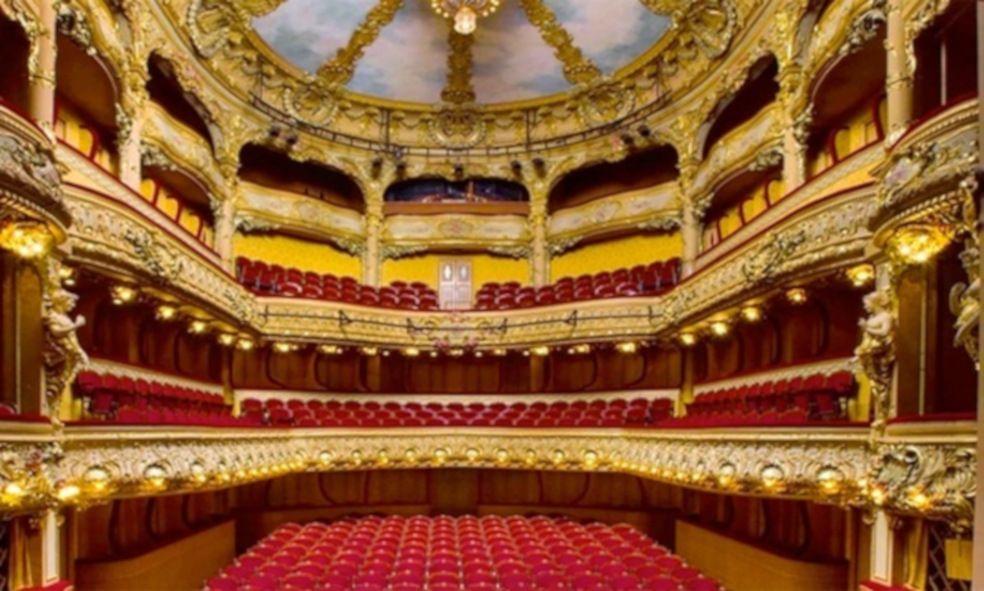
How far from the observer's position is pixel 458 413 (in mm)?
8461

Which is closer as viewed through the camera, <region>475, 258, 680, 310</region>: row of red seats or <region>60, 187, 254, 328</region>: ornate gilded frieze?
<region>60, 187, 254, 328</region>: ornate gilded frieze

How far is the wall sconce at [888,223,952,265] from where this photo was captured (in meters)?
3.07

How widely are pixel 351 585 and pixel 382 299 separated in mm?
4917

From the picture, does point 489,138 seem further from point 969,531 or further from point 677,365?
point 969,531

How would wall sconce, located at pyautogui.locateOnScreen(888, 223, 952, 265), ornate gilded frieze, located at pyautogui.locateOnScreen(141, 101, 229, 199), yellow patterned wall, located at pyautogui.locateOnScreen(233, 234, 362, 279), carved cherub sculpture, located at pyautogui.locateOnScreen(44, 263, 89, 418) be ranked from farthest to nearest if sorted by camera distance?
yellow patterned wall, located at pyautogui.locateOnScreen(233, 234, 362, 279), ornate gilded frieze, located at pyautogui.locateOnScreen(141, 101, 229, 199), carved cherub sculpture, located at pyautogui.locateOnScreen(44, 263, 89, 418), wall sconce, located at pyautogui.locateOnScreen(888, 223, 952, 265)

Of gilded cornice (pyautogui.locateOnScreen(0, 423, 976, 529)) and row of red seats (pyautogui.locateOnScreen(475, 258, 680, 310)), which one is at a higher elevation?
row of red seats (pyautogui.locateOnScreen(475, 258, 680, 310))

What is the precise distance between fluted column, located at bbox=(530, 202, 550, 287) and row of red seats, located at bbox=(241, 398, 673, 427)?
1803mm

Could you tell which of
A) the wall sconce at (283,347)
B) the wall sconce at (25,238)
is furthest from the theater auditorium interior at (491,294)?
the wall sconce at (283,347)

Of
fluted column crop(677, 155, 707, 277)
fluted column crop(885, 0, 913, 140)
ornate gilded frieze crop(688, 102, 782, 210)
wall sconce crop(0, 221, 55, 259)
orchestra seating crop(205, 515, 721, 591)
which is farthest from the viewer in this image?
fluted column crop(677, 155, 707, 277)

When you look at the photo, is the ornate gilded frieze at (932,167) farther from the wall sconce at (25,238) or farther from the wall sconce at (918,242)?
the wall sconce at (25,238)

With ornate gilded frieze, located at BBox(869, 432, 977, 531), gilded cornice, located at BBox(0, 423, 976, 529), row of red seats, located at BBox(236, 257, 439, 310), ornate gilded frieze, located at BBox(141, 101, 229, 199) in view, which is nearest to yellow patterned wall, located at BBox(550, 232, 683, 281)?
row of red seats, located at BBox(236, 257, 439, 310)

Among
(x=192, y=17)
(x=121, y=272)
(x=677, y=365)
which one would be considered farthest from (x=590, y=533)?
(x=192, y=17)

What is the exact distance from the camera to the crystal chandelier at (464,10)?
7766 mm

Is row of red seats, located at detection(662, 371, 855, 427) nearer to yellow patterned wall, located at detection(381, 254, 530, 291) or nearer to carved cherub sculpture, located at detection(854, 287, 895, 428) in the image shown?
carved cherub sculpture, located at detection(854, 287, 895, 428)
